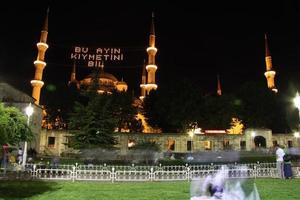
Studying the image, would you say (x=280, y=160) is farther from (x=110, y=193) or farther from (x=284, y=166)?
(x=110, y=193)

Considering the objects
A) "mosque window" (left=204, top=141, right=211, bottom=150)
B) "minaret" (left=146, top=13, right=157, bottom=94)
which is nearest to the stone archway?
"mosque window" (left=204, top=141, right=211, bottom=150)

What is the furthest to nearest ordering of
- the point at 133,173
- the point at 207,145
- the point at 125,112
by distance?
the point at 207,145
the point at 125,112
the point at 133,173

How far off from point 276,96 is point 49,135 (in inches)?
1186

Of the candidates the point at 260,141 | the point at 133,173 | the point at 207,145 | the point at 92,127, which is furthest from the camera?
the point at 260,141

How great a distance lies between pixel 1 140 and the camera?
9.89m

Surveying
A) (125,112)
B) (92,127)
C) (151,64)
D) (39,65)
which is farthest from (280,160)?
(39,65)

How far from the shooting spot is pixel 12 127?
10.5 m

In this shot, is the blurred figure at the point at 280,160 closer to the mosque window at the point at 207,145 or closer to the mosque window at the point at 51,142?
the mosque window at the point at 207,145

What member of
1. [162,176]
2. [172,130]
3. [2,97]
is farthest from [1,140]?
[172,130]

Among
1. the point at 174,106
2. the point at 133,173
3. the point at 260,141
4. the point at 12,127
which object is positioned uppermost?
the point at 174,106

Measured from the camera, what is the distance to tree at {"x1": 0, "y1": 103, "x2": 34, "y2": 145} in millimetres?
9853

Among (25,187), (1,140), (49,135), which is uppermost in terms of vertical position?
(49,135)

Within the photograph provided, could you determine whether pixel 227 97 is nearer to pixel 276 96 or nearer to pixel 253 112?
pixel 253 112

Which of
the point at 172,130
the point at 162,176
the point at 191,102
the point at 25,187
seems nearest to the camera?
the point at 25,187
